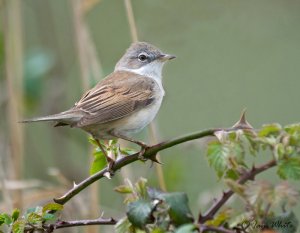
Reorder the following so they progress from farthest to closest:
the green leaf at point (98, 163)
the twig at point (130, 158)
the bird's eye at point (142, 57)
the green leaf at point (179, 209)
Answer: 1. the bird's eye at point (142, 57)
2. the green leaf at point (98, 163)
3. the twig at point (130, 158)
4. the green leaf at point (179, 209)

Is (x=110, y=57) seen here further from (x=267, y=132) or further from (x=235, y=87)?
(x=267, y=132)

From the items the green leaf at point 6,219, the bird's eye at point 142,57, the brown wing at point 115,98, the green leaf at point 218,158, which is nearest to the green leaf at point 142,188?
the green leaf at point 218,158

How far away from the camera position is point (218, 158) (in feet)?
5.10

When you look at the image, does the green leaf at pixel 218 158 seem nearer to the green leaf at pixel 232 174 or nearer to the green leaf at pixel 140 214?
the green leaf at pixel 232 174

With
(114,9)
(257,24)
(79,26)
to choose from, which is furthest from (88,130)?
(114,9)

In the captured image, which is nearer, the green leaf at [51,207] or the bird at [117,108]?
the green leaf at [51,207]

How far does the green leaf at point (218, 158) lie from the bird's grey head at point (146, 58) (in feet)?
8.15

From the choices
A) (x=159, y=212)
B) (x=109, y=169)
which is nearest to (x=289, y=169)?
(x=159, y=212)

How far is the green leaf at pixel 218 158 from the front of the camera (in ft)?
5.05

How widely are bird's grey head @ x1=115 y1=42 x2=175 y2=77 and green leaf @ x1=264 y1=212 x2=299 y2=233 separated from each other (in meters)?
2.51

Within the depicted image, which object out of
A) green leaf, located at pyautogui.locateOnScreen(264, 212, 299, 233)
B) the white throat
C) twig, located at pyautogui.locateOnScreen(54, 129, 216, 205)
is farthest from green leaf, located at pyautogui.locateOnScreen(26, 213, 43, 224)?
the white throat

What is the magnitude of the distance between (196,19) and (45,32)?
1.41 meters

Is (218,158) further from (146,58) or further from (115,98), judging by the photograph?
(146,58)

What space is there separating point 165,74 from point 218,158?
4839mm
